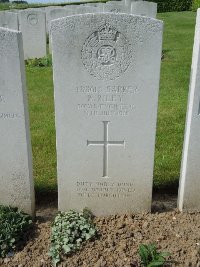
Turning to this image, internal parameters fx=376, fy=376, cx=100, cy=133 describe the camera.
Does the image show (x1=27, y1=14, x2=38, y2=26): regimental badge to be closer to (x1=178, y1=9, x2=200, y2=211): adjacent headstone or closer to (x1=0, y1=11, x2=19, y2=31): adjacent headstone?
(x1=0, y1=11, x2=19, y2=31): adjacent headstone

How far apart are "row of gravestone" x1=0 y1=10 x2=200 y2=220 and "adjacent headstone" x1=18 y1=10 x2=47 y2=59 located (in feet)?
30.0

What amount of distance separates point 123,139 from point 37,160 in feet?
6.26

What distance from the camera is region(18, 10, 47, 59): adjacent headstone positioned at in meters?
12.0

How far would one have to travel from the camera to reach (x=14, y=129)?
3.62 m

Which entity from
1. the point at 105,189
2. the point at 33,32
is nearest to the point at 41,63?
the point at 33,32

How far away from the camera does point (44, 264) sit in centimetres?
347

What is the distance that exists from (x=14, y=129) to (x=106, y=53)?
44.6 inches

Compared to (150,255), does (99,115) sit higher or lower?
higher

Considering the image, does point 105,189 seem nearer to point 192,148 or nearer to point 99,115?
point 99,115

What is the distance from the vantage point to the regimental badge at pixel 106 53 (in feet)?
11.0

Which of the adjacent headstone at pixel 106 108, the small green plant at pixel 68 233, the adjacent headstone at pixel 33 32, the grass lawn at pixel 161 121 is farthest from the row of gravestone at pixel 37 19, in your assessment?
the small green plant at pixel 68 233

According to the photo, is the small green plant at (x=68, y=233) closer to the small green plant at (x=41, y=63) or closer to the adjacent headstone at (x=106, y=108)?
the adjacent headstone at (x=106, y=108)

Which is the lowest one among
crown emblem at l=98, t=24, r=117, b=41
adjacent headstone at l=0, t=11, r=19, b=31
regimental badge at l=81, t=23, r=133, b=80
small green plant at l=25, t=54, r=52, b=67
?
small green plant at l=25, t=54, r=52, b=67

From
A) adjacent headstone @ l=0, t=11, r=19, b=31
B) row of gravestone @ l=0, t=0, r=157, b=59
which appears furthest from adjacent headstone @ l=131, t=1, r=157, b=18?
adjacent headstone @ l=0, t=11, r=19, b=31
